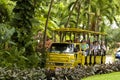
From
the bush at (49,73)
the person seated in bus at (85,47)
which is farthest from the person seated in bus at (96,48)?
the bush at (49,73)

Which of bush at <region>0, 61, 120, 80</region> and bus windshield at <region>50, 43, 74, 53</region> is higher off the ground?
bus windshield at <region>50, 43, 74, 53</region>

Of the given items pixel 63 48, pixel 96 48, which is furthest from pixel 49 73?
pixel 96 48

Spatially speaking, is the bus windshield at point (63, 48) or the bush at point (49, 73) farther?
the bus windshield at point (63, 48)

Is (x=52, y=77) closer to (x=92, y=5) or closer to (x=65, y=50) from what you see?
(x=65, y=50)

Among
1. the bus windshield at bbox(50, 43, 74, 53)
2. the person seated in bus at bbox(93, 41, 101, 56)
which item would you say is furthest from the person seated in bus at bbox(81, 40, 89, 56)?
the bus windshield at bbox(50, 43, 74, 53)

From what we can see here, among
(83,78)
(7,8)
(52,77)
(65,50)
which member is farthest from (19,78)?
(7,8)

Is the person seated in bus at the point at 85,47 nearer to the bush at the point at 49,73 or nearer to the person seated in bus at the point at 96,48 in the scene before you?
the person seated in bus at the point at 96,48

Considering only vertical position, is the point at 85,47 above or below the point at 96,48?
above

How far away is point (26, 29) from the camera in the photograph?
19984 mm

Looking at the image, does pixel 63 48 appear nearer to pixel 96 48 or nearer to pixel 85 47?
pixel 85 47

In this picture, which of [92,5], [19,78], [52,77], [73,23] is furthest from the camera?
[73,23]

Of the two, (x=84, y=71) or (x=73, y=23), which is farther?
(x=73, y=23)

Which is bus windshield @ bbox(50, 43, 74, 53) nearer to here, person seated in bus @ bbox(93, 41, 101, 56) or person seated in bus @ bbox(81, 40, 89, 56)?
person seated in bus @ bbox(81, 40, 89, 56)

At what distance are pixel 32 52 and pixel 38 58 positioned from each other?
928 mm
